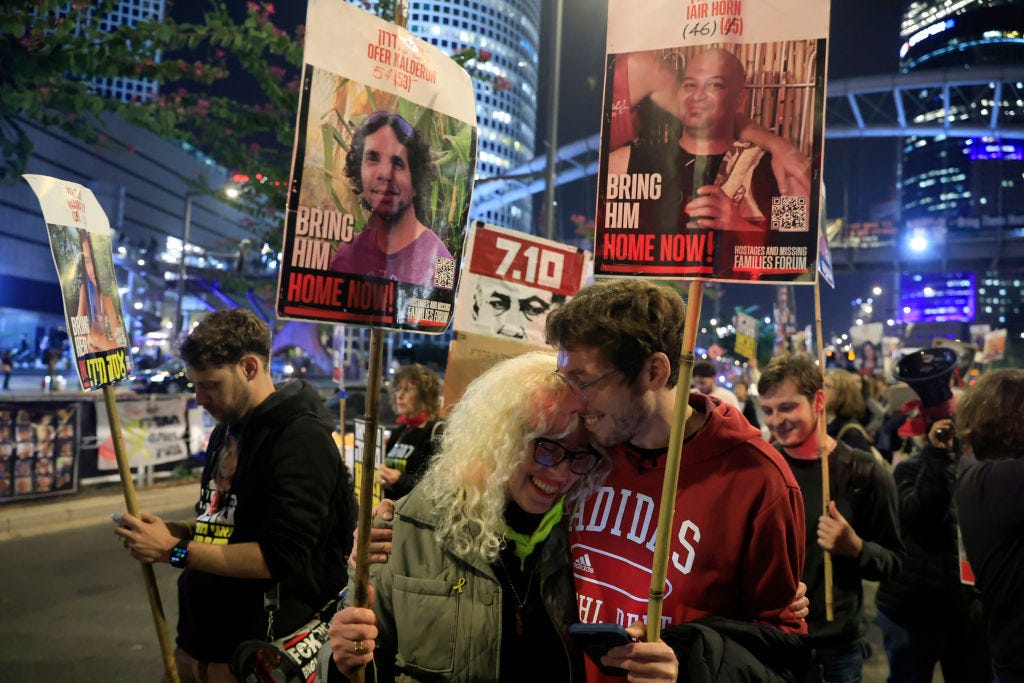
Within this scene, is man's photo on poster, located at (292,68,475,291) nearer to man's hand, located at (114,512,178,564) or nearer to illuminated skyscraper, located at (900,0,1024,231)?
man's hand, located at (114,512,178,564)

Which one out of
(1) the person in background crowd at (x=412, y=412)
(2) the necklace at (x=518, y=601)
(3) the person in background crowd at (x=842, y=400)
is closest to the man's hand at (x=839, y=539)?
(2) the necklace at (x=518, y=601)

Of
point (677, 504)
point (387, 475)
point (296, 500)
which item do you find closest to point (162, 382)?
point (387, 475)

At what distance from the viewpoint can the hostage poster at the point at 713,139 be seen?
1.84 m

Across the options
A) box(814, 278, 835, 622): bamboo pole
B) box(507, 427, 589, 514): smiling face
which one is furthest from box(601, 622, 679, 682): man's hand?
box(814, 278, 835, 622): bamboo pole

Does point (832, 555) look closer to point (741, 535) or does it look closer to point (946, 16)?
point (741, 535)

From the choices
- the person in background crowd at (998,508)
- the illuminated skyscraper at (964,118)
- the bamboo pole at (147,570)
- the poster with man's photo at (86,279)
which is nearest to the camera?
the person in background crowd at (998,508)

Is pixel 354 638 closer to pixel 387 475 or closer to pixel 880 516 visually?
pixel 880 516

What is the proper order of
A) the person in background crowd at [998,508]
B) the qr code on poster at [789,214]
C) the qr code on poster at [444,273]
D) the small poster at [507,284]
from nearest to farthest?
the qr code on poster at [789,214] → the qr code on poster at [444,273] → the person in background crowd at [998,508] → the small poster at [507,284]

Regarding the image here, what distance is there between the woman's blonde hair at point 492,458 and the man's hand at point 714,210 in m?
0.67

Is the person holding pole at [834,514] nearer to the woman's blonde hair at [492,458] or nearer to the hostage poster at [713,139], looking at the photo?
the woman's blonde hair at [492,458]

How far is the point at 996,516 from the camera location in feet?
8.39

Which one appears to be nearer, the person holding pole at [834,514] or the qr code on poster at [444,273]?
the qr code on poster at [444,273]

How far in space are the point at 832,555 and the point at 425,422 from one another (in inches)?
139

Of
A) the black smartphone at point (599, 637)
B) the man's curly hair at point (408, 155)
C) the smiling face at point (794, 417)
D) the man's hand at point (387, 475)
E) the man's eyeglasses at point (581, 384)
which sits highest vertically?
the man's curly hair at point (408, 155)
